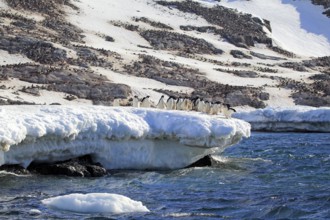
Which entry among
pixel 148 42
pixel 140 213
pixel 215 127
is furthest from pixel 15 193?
pixel 148 42

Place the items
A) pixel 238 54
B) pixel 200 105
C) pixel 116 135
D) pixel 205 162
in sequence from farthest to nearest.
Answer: pixel 238 54, pixel 200 105, pixel 205 162, pixel 116 135

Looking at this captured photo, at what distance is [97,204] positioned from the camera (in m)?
14.8

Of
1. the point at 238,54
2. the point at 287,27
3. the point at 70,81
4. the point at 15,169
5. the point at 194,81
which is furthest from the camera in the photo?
the point at 287,27

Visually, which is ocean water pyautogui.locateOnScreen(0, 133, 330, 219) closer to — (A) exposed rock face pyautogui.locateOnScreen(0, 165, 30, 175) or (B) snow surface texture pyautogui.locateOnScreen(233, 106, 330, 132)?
(A) exposed rock face pyautogui.locateOnScreen(0, 165, 30, 175)

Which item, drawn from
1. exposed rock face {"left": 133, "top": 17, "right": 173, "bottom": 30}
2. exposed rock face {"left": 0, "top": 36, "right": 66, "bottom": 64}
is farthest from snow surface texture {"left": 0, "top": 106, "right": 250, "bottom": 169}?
exposed rock face {"left": 133, "top": 17, "right": 173, "bottom": 30}

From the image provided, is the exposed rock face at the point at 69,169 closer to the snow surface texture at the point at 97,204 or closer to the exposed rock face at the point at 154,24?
the snow surface texture at the point at 97,204

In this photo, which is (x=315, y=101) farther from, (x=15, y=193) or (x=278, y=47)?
(x=15, y=193)

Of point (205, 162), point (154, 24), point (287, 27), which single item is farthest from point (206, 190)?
point (287, 27)

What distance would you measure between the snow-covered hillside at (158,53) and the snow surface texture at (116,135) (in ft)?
80.3

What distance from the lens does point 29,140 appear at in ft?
65.2

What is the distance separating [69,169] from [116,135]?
2.13 metres

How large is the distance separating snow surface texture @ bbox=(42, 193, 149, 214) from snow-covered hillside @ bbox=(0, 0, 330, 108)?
103 ft

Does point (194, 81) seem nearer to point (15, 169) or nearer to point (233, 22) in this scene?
point (233, 22)

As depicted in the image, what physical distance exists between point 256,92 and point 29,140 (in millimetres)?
49522
